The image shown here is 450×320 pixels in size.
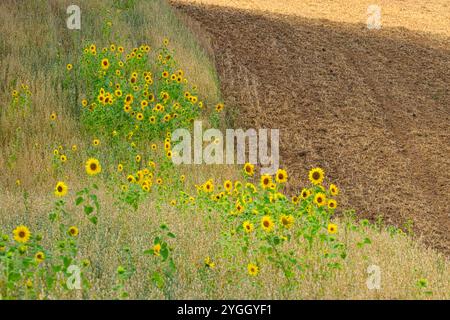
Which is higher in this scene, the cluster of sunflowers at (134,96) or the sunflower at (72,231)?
the cluster of sunflowers at (134,96)

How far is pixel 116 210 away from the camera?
21.7ft

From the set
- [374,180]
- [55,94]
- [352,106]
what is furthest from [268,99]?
[55,94]

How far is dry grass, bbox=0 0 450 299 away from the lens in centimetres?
491

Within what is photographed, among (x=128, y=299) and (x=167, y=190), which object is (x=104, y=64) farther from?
(x=128, y=299)

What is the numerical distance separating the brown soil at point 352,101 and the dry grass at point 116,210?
3.40 feet

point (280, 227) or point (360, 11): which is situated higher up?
point (360, 11)

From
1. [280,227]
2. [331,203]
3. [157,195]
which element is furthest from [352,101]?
[280,227]

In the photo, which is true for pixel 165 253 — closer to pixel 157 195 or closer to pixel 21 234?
pixel 21 234

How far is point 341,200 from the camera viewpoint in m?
8.87

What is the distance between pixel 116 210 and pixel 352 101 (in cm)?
625

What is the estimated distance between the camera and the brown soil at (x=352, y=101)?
9250 mm

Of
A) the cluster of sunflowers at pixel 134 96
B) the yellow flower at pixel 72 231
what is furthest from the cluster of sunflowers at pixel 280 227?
the cluster of sunflowers at pixel 134 96

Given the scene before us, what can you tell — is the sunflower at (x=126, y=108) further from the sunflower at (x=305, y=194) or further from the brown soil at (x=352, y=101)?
the sunflower at (x=305, y=194)
